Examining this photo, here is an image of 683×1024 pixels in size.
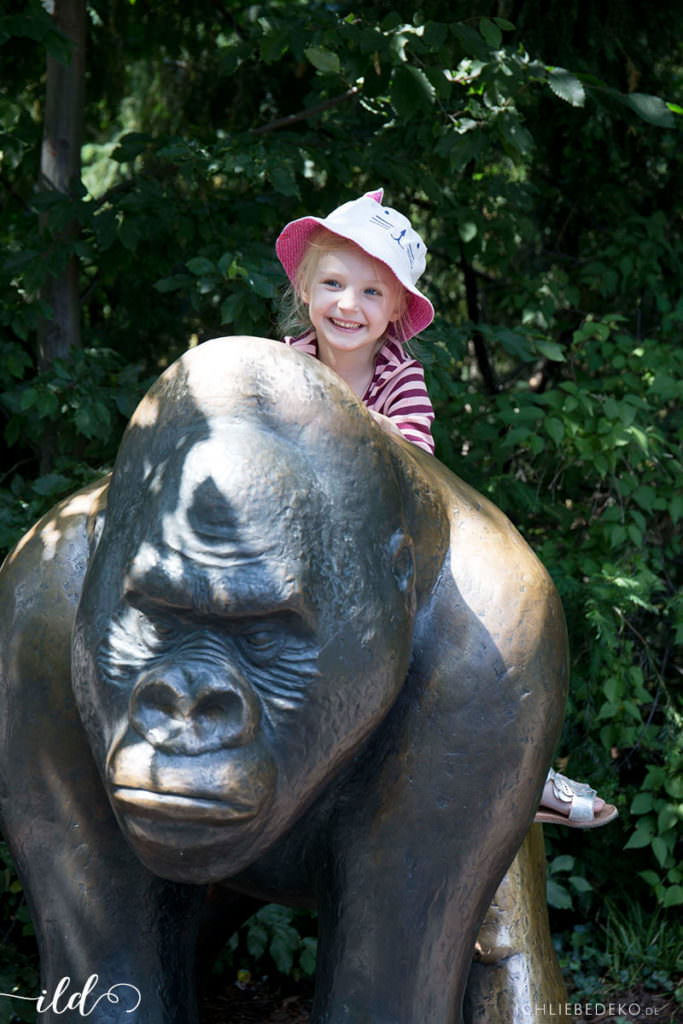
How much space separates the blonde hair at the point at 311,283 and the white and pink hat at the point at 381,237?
1 centimetres

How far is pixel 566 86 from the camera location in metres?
3.34

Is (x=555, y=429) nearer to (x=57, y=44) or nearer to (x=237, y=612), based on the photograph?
(x=57, y=44)

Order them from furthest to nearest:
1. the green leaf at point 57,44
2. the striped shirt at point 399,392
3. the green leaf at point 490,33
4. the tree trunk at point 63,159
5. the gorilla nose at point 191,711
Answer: the tree trunk at point 63,159
the green leaf at point 57,44
the green leaf at point 490,33
the striped shirt at point 399,392
the gorilla nose at point 191,711

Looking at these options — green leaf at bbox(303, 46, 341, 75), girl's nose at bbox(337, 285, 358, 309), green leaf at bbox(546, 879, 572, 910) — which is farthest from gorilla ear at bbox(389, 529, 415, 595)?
green leaf at bbox(546, 879, 572, 910)

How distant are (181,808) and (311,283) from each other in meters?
1.19

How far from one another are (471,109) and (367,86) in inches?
11.9

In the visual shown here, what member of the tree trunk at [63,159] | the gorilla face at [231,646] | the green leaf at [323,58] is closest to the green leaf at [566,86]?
the green leaf at [323,58]

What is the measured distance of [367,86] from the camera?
3.46 m

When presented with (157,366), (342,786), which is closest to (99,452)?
→ (157,366)

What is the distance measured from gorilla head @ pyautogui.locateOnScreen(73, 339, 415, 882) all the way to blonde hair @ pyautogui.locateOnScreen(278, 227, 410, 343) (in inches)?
28.6

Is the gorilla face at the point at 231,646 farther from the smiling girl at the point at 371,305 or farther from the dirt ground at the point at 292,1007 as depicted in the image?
the dirt ground at the point at 292,1007

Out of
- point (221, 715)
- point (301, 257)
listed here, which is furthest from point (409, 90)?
point (221, 715)

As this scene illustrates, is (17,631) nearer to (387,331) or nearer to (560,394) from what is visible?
(387,331)

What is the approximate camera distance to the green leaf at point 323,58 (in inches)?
132
